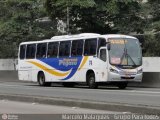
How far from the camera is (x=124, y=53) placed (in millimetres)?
29609

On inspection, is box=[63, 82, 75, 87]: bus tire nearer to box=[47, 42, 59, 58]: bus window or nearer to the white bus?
the white bus

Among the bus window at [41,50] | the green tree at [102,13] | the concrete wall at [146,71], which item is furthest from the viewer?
the green tree at [102,13]

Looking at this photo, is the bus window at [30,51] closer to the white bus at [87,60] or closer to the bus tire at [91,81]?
the white bus at [87,60]

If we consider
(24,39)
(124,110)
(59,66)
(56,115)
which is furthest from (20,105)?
(24,39)

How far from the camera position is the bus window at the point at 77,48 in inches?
1249

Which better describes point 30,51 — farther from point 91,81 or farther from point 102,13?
point 102,13

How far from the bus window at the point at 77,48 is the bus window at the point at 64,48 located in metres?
0.50

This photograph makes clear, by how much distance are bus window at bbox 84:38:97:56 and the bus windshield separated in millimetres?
1234

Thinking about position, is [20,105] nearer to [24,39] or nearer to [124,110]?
[124,110]

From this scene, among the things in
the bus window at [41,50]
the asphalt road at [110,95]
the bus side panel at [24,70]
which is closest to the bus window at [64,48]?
the bus window at [41,50]

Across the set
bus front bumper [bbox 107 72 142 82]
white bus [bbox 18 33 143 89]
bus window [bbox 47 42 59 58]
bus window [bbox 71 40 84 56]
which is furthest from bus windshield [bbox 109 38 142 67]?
bus window [bbox 47 42 59 58]

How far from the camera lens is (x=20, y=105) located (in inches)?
706

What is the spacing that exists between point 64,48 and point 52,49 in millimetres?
1417

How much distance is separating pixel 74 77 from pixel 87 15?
13170 millimetres
